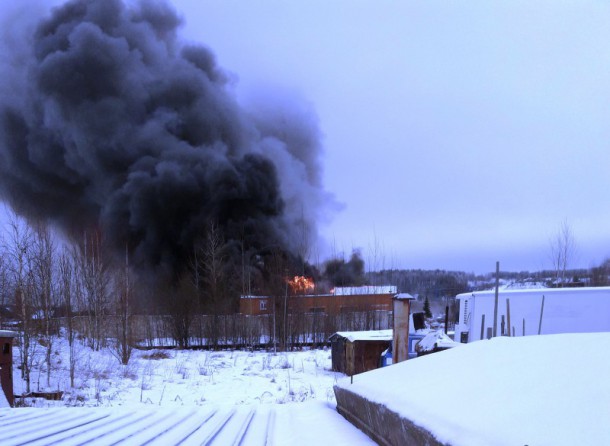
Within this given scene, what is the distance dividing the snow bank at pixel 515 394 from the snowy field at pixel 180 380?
5.17 m

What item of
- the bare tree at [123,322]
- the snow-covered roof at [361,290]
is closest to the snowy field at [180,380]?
the bare tree at [123,322]

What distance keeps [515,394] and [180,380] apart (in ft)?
37.4

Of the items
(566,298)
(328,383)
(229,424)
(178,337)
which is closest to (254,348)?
(178,337)

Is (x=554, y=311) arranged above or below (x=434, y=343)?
above

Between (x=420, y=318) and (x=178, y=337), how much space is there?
13006 mm

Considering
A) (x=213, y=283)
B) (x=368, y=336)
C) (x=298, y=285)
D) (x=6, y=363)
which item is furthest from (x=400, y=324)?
(x=213, y=283)

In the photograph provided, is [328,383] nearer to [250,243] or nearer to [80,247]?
[80,247]

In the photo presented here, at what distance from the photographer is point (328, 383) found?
37.7ft

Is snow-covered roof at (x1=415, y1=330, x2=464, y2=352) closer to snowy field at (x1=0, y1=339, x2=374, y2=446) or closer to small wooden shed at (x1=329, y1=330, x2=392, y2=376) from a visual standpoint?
snowy field at (x1=0, y1=339, x2=374, y2=446)

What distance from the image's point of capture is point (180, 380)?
A: 1209 cm

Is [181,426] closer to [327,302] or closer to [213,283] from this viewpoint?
[213,283]

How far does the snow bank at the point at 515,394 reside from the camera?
148 cm

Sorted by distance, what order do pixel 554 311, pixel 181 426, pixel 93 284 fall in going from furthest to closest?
pixel 93 284, pixel 554 311, pixel 181 426

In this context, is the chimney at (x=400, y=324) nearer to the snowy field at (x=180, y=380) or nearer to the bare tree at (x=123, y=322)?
the snowy field at (x=180, y=380)
